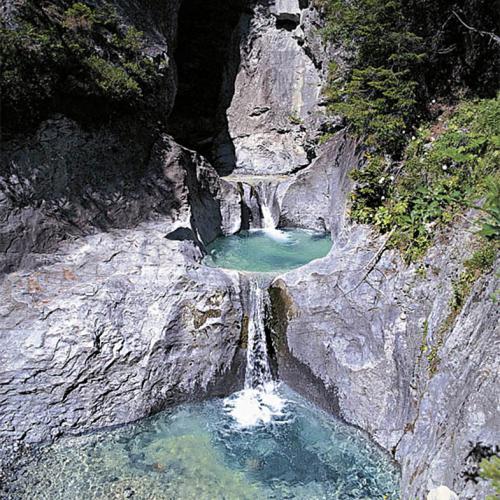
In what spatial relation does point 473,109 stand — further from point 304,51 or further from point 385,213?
point 304,51

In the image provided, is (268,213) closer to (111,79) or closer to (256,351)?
(111,79)

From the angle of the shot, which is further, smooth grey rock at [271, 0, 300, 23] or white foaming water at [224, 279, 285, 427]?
smooth grey rock at [271, 0, 300, 23]

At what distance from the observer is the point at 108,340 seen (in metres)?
6.09

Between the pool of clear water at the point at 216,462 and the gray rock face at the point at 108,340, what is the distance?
0.41m

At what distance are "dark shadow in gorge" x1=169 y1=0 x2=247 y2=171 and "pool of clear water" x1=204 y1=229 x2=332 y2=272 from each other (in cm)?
736

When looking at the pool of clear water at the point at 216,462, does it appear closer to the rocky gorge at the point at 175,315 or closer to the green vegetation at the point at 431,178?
the rocky gorge at the point at 175,315

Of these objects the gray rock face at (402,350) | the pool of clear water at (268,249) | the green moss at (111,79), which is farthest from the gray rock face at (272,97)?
the gray rock face at (402,350)

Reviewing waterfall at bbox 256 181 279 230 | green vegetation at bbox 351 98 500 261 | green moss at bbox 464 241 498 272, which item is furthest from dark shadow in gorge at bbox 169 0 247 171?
green moss at bbox 464 241 498 272

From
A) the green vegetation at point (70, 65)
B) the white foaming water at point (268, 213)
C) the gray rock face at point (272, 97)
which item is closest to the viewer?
the green vegetation at point (70, 65)

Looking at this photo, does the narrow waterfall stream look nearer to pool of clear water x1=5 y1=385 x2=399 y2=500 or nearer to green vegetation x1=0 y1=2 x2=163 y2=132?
pool of clear water x1=5 y1=385 x2=399 y2=500

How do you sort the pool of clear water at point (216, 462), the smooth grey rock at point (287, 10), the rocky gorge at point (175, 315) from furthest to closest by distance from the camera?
the smooth grey rock at point (287, 10)
the pool of clear water at point (216, 462)
the rocky gorge at point (175, 315)

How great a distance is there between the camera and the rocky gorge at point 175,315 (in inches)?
166

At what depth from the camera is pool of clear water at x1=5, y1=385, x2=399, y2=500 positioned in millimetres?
4723

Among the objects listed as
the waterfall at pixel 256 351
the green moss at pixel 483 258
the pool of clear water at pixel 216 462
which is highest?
the green moss at pixel 483 258
